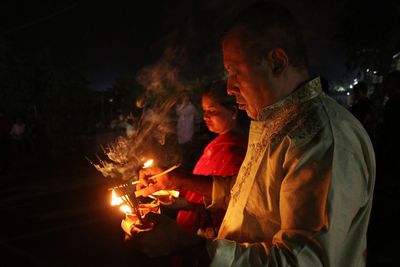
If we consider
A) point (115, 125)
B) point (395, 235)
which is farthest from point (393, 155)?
point (115, 125)

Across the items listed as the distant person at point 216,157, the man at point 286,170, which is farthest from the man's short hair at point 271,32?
the distant person at point 216,157

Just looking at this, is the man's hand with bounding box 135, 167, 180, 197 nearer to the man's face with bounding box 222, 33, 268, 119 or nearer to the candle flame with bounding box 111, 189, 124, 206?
the candle flame with bounding box 111, 189, 124, 206

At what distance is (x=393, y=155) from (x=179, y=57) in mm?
4230

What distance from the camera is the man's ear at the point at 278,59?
1521mm

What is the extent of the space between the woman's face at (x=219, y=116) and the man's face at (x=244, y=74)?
6.52ft

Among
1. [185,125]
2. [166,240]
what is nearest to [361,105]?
[185,125]

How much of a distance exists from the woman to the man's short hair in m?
1.72

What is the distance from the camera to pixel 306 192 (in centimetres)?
126

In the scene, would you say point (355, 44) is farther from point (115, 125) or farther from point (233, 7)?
point (233, 7)

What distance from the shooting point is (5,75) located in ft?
74.7

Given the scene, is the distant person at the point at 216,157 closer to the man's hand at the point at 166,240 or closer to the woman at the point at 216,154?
the woman at the point at 216,154

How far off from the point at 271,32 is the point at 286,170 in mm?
563

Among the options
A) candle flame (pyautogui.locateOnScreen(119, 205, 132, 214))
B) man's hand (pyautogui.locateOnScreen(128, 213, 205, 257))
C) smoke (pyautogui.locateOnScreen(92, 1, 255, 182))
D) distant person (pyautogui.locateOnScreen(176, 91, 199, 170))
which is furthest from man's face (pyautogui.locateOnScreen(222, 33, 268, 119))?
distant person (pyautogui.locateOnScreen(176, 91, 199, 170))

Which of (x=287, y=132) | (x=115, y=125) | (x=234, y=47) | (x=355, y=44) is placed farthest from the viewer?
(x=115, y=125)
